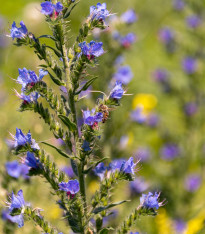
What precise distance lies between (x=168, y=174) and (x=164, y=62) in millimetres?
4013

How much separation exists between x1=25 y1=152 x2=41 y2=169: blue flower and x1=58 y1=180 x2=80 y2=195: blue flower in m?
0.15

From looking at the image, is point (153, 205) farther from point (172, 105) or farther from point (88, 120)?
point (172, 105)

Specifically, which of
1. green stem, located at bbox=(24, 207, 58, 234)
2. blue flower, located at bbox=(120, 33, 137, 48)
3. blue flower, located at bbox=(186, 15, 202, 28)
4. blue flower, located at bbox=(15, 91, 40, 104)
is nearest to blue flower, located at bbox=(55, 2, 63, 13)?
blue flower, located at bbox=(15, 91, 40, 104)

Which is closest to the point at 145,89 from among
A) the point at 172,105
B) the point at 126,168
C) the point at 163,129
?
the point at 172,105

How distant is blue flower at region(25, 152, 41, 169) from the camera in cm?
A: 175

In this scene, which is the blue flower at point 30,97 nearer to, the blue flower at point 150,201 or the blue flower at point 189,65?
the blue flower at point 150,201

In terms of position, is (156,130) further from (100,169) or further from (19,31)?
(19,31)

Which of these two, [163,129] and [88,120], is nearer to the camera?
[88,120]

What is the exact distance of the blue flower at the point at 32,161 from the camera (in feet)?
5.73

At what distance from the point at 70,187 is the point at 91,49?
1.80 feet

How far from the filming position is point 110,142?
10.7 ft

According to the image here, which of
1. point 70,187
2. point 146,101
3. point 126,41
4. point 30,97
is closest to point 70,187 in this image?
point 70,187

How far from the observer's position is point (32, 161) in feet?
5.75

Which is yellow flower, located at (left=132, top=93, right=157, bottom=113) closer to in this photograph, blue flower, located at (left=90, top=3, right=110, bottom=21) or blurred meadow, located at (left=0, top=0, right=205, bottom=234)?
blurred meadow, located at (left=0, top=0, right=205, bottom=234)
